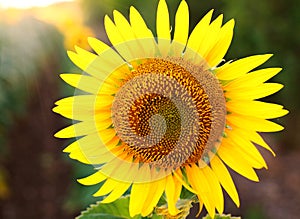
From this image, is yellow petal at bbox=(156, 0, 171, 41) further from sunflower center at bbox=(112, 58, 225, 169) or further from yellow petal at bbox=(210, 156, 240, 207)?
yellow petal at bbox=(210, 156, 240, 207)

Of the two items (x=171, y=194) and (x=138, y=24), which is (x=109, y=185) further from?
(x=138, y=24)

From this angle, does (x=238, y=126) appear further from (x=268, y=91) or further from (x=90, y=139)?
(x=90, y=139)

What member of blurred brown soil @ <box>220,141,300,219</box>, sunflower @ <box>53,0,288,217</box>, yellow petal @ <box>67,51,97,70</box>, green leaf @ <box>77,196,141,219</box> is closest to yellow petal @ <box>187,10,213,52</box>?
sunflower @ <box>53,0,288,217</box>

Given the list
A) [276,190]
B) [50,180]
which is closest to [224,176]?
[276,190]

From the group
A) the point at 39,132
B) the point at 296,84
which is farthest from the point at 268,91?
the point at 39,132

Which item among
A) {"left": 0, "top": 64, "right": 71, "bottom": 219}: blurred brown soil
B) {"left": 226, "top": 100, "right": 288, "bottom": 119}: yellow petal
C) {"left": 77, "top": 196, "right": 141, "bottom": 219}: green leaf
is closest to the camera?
{"left": 226, "top": 100, "right": 288, "bottom": 119}: yellow petal

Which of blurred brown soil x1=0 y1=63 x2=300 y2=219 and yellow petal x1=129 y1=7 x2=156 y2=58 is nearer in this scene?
yellow petal x1=129 y1=7 x2=156 y2=58
